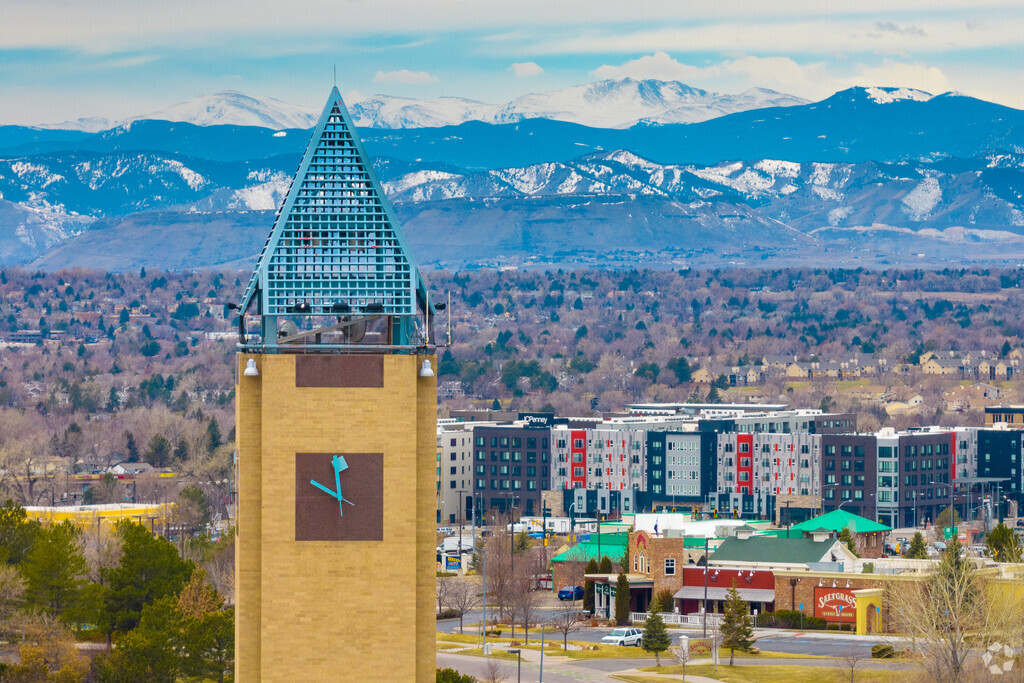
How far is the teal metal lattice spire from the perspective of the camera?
4150 cm

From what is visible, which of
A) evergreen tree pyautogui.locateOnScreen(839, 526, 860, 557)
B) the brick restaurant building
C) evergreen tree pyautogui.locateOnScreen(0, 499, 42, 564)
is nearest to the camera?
evergreen tree pyautogui.locateOnScreen(0, 499, 42, 564)

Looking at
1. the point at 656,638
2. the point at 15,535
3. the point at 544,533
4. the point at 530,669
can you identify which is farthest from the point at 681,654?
the point at 544,533

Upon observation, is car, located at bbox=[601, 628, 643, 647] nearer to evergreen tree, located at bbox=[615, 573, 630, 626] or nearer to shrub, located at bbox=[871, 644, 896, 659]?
evergreen tree, located at bbox=[615, 573, 630, 626]

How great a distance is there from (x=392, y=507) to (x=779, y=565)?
79671mm

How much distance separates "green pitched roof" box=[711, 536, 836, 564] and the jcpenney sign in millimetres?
3422

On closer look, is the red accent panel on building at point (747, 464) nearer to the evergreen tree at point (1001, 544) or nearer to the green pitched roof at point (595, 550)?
the green pitched roof at point (595, 550)

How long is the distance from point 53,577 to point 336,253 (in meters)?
52.1

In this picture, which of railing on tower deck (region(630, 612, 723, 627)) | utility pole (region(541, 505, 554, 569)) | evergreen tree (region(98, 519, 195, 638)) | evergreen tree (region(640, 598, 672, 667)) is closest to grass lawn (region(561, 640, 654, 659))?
evergreen tree (region(640, 598, 672, 667))

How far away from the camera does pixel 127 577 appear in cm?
9006

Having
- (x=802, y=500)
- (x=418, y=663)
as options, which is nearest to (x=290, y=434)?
(x=418, y=663)

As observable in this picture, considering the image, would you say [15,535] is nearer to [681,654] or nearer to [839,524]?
[681,654]

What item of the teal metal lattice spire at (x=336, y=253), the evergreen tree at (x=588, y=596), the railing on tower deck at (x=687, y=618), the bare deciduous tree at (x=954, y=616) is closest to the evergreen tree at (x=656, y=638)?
the bare deciduous tree at (x=954, y=616)

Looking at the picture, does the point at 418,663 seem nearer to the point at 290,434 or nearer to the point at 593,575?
the point at 290,434

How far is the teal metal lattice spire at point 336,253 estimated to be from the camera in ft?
136
